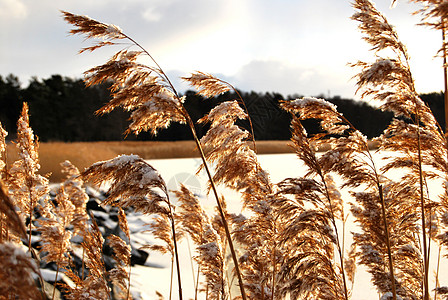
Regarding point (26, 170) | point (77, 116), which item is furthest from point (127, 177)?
point (77, 116)

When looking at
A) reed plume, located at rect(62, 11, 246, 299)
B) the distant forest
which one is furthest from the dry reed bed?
the distant forest

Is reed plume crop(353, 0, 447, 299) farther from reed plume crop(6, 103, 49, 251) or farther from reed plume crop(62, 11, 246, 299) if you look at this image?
reed plume crop(6, 103, 49, 251)

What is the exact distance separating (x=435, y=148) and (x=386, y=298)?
1.28 metres

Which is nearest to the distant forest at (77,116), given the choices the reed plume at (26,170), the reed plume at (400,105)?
the reed plume at (26,170)

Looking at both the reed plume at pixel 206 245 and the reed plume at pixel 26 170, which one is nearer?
the reed plume at pixel 206 245

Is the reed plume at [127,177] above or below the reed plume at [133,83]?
below

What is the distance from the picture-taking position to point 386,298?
2.73 metres

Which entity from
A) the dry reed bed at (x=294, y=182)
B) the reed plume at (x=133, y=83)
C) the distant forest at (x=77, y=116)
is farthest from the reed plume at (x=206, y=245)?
the distant forest at (x=77, y=116)

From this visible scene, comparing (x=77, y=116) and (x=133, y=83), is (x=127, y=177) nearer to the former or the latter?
(x=133, y=83)

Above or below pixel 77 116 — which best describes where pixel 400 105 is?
below

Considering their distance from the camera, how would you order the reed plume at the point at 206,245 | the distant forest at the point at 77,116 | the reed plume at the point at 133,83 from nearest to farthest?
the reed plume at the point at 133,83, the reed plume at the point at 206,245, the distant forest at the point at 77,116

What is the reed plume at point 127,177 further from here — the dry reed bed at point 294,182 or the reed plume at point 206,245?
the reed plume at point 206,245

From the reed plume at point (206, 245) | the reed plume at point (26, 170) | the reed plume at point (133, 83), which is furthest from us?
the reed plume at point (26, 170)

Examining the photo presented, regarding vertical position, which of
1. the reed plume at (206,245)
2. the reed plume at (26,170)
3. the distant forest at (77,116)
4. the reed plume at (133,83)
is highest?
the distant forest at (77,116)
